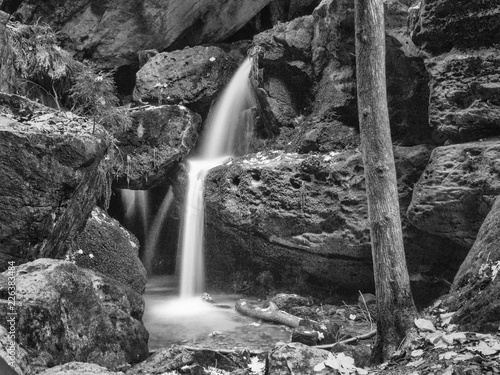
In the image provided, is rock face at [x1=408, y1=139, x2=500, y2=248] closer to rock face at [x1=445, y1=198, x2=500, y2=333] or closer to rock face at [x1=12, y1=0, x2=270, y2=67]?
rock face at [x1=445, y1=198, x2=500, y2=333]

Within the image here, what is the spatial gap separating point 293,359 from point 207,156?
26.1 feet

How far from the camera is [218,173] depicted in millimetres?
9406

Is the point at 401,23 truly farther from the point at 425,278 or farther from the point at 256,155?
the point at 425,278

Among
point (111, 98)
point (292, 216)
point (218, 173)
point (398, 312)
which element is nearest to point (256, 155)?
point (218, 173)

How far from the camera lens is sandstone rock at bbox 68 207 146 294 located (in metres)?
7.11

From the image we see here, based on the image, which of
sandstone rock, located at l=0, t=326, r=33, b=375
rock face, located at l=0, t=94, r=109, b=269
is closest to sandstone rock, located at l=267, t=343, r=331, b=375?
sandstone rock, located at l=0, t=326, r=33, b=375

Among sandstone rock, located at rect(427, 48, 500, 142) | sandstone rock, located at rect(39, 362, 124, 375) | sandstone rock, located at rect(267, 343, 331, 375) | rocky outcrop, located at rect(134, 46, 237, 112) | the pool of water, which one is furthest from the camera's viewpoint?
rocky outcrop, located at rect(134, 46, 237, 112)

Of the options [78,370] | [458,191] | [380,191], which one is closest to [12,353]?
[78,370]

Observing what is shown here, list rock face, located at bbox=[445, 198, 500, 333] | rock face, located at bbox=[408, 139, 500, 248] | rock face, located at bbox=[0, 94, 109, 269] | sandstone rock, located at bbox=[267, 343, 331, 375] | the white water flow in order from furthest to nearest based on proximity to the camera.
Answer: the white water flow → rock face, located at bbox=[408, 139, 500, 248] → rock face, located at bbox=[0, 94, 109, 269] → sandstone rock, located at bbox=[267, 343, 331, 375] → rock face, located at bbox=[445, 198, 500, 333]

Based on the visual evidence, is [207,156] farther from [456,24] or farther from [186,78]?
[456,24]

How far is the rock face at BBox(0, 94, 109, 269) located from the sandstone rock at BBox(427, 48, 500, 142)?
15.5ft

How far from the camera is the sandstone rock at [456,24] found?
645cm

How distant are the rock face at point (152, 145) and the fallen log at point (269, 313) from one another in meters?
3.48

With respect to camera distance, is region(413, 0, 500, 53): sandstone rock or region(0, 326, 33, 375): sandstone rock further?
region(413, 0, 500, 53): sandstone rock
